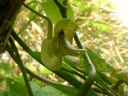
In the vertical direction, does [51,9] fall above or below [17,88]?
above

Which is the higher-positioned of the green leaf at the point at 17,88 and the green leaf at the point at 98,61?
the green leaf at the point at 98,61

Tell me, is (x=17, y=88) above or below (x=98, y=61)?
below

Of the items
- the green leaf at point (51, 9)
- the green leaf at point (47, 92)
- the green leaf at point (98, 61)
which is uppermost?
the green leaf at point (51, 9)

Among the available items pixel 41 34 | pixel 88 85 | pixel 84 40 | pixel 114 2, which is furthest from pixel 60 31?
pixel 114 2

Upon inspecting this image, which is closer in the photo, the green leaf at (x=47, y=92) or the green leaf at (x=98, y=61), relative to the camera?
the green leaf at (x=98, y=61)

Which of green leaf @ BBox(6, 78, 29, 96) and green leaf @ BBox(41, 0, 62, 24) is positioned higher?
green leaf @ BBox(41, 0, 62, 24)

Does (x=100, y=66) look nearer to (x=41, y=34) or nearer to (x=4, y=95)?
(x=4, y=95)

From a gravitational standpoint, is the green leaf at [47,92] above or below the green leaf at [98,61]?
below

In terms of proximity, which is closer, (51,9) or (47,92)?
(51,9)

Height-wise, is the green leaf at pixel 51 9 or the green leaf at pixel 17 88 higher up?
the green leaf at pixel 51 9

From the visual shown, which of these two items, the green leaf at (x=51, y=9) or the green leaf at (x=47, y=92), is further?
the green leaf at (x=47, y=92)

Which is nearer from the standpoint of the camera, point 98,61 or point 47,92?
point 98,61
